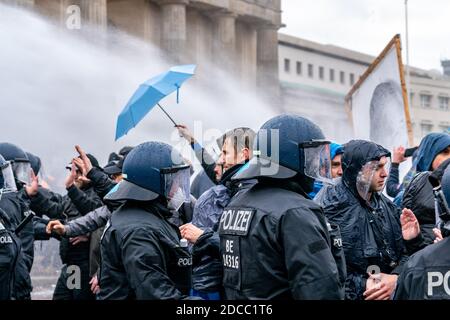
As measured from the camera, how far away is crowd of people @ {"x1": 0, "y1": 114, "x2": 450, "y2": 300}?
4.86 m

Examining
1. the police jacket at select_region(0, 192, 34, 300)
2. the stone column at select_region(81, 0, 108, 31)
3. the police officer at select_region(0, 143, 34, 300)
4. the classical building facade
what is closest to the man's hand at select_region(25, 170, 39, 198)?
the police officer at select_region(0, 143, 34, 300)

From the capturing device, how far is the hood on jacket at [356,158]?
23.0 ft

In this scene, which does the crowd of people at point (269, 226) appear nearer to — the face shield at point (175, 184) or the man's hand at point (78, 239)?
the face shield at point (175, 184)

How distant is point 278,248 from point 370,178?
220 cm

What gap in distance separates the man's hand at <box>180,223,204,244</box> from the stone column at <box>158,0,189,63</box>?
36.8 metres

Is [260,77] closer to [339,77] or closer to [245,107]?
[245,107]

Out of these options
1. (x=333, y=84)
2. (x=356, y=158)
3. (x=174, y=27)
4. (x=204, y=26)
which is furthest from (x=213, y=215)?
(x=333, y=84)

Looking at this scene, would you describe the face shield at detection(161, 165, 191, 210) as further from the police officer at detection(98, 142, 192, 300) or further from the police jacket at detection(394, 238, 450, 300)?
the police jacket at detection(394, 238, 450, 300)

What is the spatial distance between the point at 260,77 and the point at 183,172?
47235mm

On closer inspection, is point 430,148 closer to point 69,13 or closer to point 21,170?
point 21,170

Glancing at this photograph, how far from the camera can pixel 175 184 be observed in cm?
609

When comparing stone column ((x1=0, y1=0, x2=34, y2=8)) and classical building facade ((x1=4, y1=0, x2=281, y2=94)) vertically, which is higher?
classical building facade ((x1=4, y1=0, x2=281, y2=94))

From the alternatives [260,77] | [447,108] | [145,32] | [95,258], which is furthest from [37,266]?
[447,108]

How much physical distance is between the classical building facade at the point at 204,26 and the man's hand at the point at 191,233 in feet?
97.6
